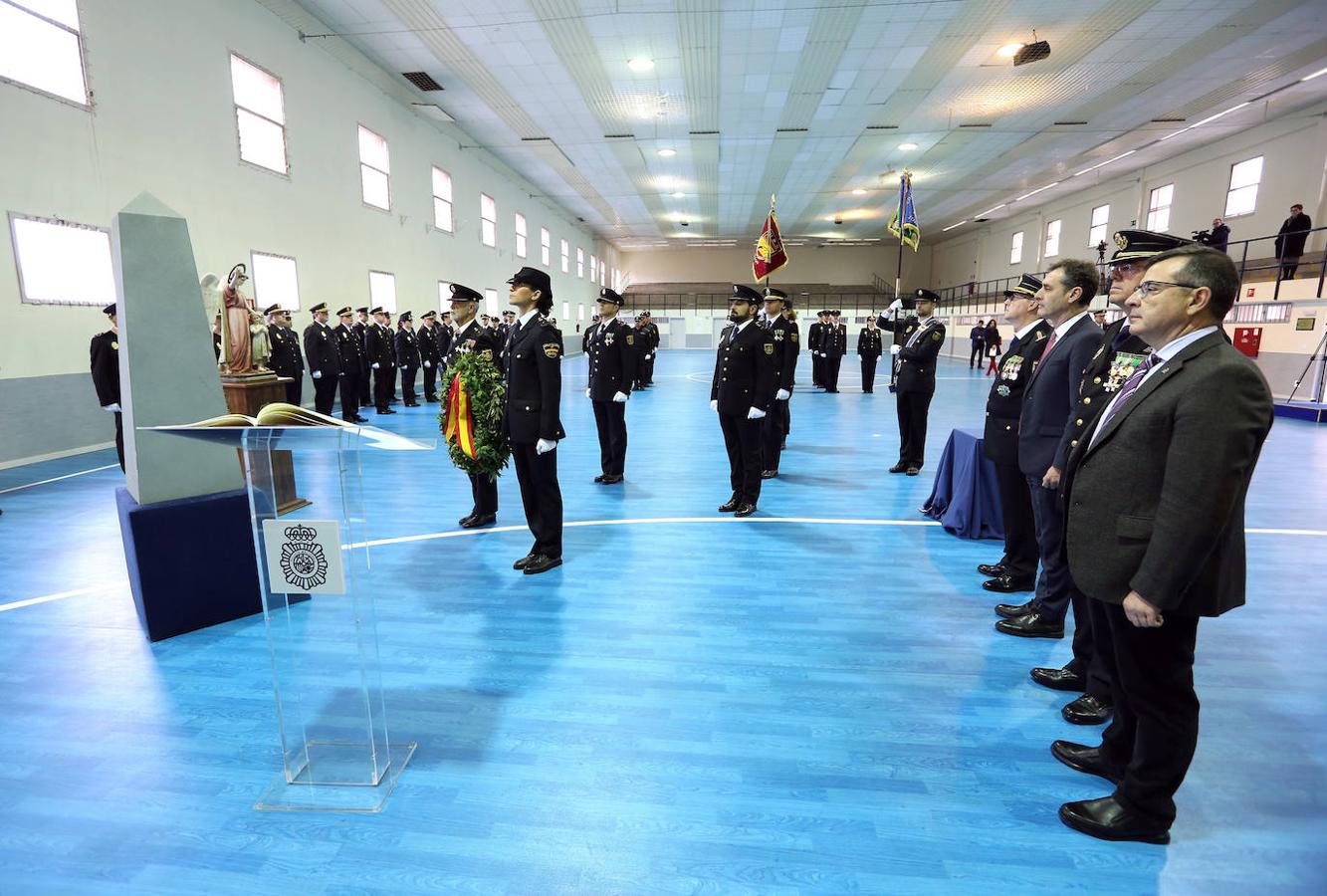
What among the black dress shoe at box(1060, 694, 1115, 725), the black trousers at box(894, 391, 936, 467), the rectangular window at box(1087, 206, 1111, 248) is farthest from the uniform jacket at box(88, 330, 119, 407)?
the rectangular window at box(1087, 206, 1111, 248)

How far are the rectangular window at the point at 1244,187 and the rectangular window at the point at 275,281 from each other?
69.3 ft

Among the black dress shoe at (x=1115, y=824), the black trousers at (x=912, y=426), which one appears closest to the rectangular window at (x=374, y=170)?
the black trousers at (x=912, y=426)

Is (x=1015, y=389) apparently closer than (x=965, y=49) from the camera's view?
Yes

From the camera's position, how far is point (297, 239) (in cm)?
1032

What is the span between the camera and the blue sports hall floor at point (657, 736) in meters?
1.83

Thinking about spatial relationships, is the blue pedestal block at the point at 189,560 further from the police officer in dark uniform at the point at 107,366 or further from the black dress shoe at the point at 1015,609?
the black dress shoe at the point at 1015,609

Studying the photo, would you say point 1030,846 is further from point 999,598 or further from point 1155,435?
point 999,598

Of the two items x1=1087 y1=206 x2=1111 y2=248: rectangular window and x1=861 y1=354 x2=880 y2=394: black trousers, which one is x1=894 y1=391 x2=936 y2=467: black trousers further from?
x1=1087 y1=206 x2=1111 y2=248: rectangular window

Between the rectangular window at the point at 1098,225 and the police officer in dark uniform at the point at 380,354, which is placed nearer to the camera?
the police officer in dark uniform at the point at 380,354

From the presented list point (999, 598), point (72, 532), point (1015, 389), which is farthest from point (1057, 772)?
point (72, 532)

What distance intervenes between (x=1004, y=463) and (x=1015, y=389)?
15.9 inches

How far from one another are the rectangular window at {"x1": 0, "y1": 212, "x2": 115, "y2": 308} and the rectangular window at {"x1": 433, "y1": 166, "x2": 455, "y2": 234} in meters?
8.53

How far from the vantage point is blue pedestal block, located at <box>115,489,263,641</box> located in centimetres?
304

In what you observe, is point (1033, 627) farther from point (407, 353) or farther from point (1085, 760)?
point (407, 353)
